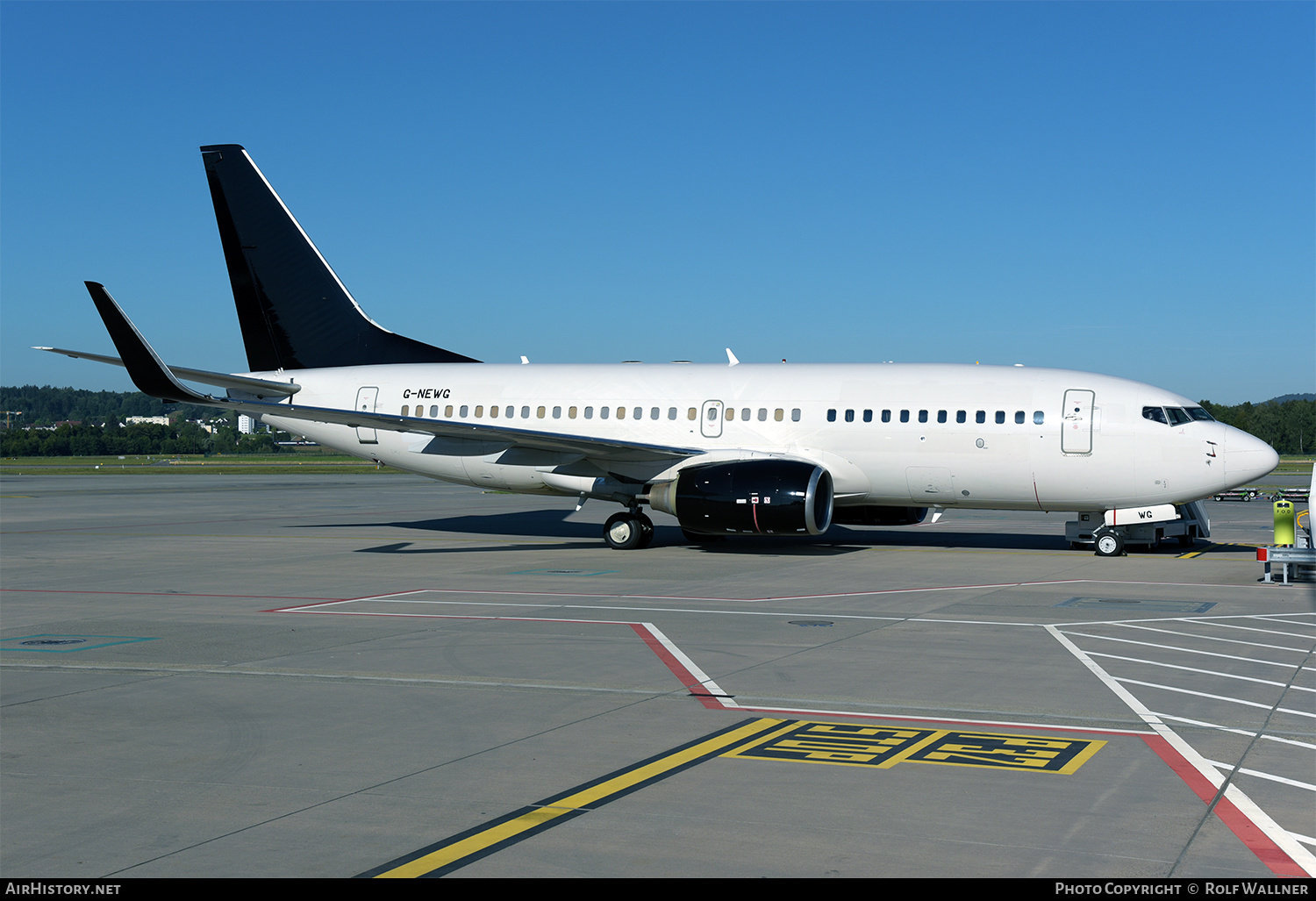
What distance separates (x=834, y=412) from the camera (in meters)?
25.3

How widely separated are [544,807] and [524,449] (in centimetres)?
1934

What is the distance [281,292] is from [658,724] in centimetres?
2421

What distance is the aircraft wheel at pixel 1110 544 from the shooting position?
24.5 m

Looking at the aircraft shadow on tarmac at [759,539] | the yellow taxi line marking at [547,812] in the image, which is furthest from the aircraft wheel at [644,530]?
the yellow taxi line marking at [547,812]

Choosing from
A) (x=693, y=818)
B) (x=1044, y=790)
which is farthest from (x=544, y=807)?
(x=1044, y=790)

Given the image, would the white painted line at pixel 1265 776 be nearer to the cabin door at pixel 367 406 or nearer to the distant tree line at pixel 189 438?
the cabin door at pixel 367 406

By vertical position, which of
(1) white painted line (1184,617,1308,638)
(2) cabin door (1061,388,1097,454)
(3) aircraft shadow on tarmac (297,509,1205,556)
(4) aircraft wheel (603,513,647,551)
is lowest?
(1) white painted line (1184,617,1308,638)

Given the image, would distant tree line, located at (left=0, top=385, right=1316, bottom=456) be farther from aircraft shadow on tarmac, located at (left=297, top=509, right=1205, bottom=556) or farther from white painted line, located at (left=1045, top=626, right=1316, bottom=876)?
white painted line, located at (left=1045, top=626, right=1316, bottom=876)

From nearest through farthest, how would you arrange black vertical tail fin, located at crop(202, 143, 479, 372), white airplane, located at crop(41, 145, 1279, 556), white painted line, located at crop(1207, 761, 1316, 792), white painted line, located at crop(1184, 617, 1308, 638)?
1. white painted line, located at crop(1207, 761, 1316, 792)
2. white painted line, located at crop(1184, 617, 1308, 638)
3. white airplane, located at crop(41, 145, 1279, 556)
4. black vertical tail fin, located at crop(202, 143, 479, 372)

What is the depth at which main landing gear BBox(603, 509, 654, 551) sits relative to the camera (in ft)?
86.7

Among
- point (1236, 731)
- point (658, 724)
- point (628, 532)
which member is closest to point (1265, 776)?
point (1236, 731)

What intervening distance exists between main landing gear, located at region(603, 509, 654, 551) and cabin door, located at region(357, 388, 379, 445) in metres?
6.90

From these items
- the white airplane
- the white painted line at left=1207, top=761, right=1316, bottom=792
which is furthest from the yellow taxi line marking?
the white airplane

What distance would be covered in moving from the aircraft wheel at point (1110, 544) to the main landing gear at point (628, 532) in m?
9.62
